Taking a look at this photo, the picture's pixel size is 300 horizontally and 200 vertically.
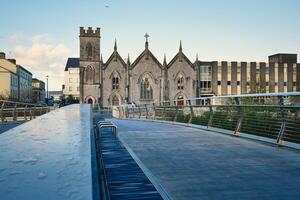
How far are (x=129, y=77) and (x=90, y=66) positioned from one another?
321 inches

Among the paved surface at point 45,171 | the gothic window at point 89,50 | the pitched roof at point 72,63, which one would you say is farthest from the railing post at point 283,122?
the pitched roof at point 72,63

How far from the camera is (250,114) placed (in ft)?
38.8

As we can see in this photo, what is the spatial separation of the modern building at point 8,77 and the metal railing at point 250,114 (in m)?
66.8

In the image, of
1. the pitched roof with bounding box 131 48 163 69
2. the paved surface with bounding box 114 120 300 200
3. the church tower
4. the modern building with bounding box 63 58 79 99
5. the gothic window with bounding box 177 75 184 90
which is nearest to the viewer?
the paved surface with bounding box 114 120 300 200

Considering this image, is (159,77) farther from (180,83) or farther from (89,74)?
(89,74)

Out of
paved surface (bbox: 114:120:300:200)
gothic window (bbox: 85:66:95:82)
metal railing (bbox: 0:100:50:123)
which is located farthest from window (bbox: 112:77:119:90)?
paved surface (bbox: 114:120:300:200)

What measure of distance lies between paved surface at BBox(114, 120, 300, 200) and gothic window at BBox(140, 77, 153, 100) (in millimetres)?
59025

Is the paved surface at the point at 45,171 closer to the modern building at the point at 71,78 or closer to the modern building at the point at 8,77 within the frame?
the modern building at the point at 8,77

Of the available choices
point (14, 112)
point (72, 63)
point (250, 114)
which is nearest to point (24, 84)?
point (72, 63)

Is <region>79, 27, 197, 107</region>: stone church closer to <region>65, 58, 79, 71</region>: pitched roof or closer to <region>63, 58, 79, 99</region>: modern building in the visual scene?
<region>63, 58, 79, 99</region>: modern building

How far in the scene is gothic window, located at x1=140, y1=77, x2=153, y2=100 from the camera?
6831cm

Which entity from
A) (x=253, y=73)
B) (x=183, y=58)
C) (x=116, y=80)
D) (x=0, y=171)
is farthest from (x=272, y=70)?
(x=0, y=171)

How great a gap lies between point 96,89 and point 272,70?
1510 inches

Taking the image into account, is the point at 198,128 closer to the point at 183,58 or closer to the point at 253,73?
the point at 183,58
